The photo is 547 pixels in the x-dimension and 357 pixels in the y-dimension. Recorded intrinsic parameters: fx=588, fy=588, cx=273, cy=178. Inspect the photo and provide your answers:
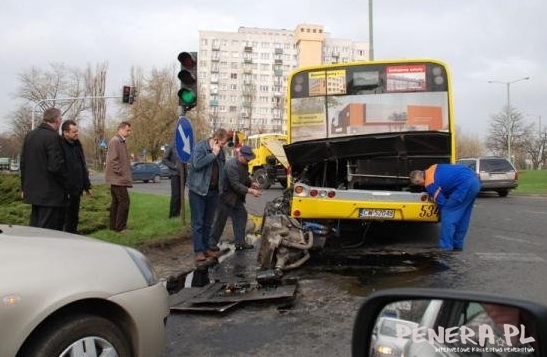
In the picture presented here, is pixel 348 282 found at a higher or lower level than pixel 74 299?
lower

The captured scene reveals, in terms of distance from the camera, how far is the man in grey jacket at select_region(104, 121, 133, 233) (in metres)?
9.72

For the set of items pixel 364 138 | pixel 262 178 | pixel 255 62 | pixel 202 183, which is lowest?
pixel 202 183

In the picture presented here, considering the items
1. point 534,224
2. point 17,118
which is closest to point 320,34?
point 17,118

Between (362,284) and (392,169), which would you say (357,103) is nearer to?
→ (392,169)

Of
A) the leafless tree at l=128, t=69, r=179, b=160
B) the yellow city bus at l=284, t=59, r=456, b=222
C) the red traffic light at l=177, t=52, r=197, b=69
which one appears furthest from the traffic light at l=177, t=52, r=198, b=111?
the leafless tree at l=128, t=69, r=179, b=160

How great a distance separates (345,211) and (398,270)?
4.63 ft

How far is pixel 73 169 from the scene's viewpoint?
26.7 ft

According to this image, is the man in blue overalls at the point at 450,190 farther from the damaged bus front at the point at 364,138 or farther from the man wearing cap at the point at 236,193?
the man wearing cap at the point at 236,193

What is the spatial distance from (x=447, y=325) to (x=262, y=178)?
25.6 metres

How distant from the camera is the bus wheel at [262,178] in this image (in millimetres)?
26987

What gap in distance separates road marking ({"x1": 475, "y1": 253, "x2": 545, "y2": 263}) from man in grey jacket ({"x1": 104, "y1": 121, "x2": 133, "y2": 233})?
5703mm

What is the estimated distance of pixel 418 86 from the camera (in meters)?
9.59

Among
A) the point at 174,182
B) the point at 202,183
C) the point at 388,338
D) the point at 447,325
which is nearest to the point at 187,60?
the point at 202,183

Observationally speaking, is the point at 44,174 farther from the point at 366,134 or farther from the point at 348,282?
the point at 366,134
